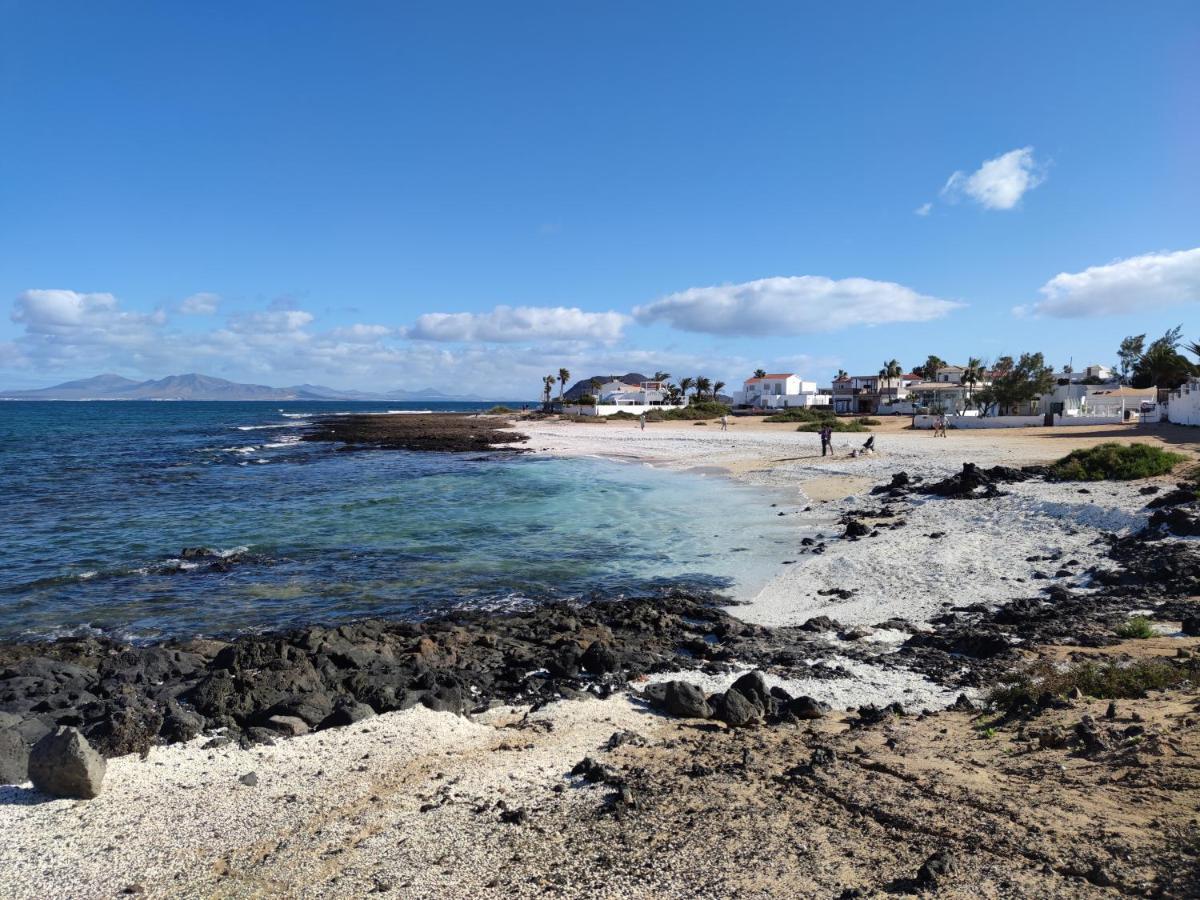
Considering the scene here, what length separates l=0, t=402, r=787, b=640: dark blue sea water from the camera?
52.9 ft

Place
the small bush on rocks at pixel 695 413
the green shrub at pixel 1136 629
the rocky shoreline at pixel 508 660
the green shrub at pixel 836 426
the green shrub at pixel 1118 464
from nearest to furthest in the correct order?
1. the rocky shoreline at pixel 508 660
2. the green shrub at pixel 1136 629
3. the green shrub at pixel 1118 464
4. the green shrub at pixel 836 426
5. the small bush on rocks at pixel 695 413

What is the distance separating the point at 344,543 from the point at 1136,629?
19.8m

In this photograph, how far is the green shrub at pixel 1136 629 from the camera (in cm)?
1159

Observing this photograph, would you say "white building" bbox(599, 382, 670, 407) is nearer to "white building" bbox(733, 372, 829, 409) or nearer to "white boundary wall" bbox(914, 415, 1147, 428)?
"white building" bbox(733, 372, 829, 409)

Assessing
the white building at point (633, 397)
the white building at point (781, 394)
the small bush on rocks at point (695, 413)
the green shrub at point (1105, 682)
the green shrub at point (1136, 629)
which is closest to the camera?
the green shrub at point (1105, 682)

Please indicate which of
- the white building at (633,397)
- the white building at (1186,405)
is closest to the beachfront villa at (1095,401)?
the white building at (1186,405)

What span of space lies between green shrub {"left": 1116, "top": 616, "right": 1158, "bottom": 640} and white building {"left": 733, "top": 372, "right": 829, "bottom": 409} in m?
102

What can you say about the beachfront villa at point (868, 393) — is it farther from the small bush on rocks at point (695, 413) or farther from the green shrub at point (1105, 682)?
the green shrub at point (1105, 682)

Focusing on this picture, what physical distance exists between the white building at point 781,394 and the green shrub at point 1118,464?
86169mm

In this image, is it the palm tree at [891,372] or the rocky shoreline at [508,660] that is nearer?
the rocky shoreline at [508,660]

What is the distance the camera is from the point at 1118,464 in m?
24.9

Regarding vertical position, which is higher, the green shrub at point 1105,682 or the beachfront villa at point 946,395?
the beachfront villa at point 946,395

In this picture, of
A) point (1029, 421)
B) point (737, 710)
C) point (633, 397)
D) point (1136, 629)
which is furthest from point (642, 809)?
point (633, 397)

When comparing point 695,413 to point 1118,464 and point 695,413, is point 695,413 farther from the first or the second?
point 1118,464
